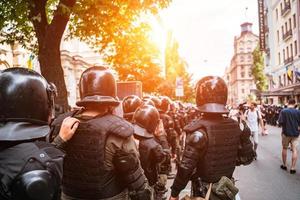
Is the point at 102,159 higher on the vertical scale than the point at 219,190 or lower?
higher

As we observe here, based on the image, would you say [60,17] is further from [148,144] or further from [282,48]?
[282,48]

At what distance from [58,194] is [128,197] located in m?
1.13

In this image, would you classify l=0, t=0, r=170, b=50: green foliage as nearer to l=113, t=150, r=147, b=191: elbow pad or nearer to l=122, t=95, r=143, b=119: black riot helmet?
l=122, t=95, r=143, b=119: black riot helmet

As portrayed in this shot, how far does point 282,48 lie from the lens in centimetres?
4331

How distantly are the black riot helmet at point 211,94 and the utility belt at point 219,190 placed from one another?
0.77 meters

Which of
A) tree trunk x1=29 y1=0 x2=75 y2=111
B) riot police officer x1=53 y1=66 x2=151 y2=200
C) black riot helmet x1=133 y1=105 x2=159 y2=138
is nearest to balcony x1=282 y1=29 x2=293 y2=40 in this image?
tree trunk x1=29 y1=0 x2=75 y2=111

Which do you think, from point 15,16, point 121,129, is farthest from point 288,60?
point 121,129

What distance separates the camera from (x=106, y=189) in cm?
299

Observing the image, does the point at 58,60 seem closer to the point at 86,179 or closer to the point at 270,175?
the point at 86,179

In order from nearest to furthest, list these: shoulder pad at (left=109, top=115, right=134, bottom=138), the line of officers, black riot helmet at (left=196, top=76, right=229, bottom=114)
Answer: the line of officers < shoulder pad at (left=109, top=115, right=134, bottom=138) < black riot helmet at (left=196, top=76, right=229, bottom=114)

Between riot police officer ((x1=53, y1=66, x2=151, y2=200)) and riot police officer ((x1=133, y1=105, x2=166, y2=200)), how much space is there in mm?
1219

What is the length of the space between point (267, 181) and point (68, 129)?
691 centimetres

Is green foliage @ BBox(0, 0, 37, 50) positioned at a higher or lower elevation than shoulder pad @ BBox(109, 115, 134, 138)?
higher

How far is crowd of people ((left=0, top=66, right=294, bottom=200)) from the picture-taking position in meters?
1.95
